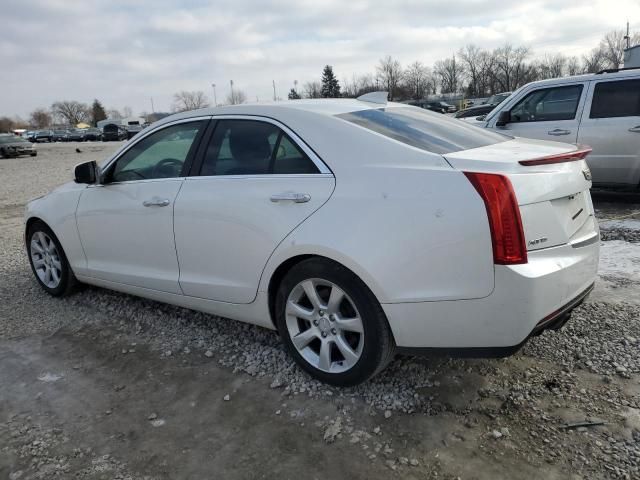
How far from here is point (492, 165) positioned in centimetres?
252

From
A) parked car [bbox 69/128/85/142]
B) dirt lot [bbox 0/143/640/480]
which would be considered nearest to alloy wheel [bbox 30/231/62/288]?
dirt lot [bbox 0/143/640/480]

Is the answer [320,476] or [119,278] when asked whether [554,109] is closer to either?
[119,278]

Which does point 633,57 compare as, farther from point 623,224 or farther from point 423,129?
point 423,129

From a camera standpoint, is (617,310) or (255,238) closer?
(255,238)

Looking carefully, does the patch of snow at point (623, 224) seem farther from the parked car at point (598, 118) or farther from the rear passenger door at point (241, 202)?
the rear passenger door at point (241, 202)

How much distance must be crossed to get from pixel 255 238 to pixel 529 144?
5.72ft

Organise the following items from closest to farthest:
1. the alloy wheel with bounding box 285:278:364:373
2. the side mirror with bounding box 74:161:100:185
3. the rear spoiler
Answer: the rear spoiler → the alloy wheel with bounding box 285:278:364:373 → the side mirror with bounding box 74:161:100:185

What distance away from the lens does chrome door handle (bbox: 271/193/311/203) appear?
288 cm

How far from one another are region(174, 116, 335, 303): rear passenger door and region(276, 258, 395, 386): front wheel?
258 millimetres

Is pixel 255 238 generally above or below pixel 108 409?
above

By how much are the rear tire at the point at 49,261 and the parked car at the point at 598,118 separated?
20.3ft

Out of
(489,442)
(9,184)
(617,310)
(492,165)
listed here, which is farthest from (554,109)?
(9,184)

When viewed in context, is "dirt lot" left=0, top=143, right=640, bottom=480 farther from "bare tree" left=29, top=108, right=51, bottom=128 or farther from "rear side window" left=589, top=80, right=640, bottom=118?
"bare tree" left=29, top=108, right=51, bottom=128

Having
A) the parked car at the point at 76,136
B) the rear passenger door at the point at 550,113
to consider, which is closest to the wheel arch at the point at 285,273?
the rear passenger door at the point at 550,113
